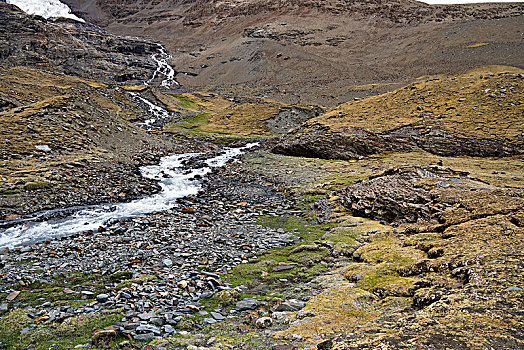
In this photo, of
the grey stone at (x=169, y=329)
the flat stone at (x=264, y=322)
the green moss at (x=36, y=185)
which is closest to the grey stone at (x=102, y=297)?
the grey stone at (x=169, y=329)

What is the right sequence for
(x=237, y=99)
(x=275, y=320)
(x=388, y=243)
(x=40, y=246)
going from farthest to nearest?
(x=237, y=99) < (x=40, y=246) < (x=388, y=243) < (x=275, y=320)

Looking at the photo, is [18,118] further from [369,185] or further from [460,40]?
[460,40]

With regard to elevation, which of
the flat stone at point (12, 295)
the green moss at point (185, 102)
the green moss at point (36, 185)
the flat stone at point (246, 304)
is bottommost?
the flat stone at point (246, 304)

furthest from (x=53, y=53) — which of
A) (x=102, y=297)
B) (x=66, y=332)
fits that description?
(x=66, y=332)

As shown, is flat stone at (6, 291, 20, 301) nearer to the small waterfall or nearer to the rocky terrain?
the rocky terrain

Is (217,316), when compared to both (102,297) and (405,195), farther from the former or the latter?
(405,195)

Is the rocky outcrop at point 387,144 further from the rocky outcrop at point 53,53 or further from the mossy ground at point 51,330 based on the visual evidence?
the rocky outcrop at point 53,53

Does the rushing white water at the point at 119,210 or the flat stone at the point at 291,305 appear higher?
the flat stone at the point at 291,305

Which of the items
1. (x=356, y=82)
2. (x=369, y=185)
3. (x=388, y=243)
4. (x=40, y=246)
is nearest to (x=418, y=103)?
(x=369, y=185)

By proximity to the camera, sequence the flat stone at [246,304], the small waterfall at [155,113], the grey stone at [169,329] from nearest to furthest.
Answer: the grey stone at [169,329], the flat stone at [246,304], the small waterfall at [155,113]

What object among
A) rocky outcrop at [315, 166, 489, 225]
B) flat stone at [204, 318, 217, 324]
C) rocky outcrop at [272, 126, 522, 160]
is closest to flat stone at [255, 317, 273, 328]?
flat stone at [204, 318, 217, 324]
